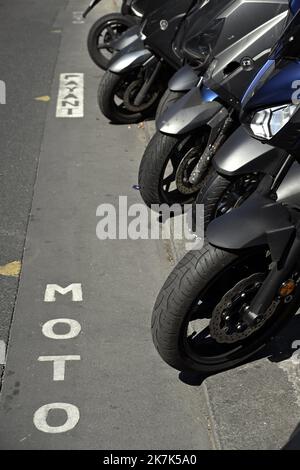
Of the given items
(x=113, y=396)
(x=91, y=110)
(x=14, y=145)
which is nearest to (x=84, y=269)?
(x=113, y=396)

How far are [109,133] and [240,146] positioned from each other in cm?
301

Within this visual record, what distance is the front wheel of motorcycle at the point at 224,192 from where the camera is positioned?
15.4 ft

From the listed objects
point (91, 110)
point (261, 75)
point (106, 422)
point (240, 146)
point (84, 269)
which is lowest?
point (91, 110)

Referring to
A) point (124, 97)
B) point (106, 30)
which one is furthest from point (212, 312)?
point (106, 30)

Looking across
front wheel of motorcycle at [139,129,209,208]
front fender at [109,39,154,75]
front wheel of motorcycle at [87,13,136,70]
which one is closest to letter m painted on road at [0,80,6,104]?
front wheel of motorcycle at [87,13,136,70]

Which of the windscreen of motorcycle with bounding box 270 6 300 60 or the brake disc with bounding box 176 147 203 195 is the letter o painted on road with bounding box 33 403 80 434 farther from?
the brake disc with bounding box 176 147 203 195

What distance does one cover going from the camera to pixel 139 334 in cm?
437

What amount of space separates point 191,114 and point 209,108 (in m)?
0.12

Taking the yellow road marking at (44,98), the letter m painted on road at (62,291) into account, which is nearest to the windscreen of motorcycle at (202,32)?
the letter m painted on road at (62,291)

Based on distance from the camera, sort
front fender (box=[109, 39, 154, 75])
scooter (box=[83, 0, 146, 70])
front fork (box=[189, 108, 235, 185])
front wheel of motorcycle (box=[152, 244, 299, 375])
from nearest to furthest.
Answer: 1. front wheel of motorcycle (box=[152, 244, 299, 375])
2. front fork (box=[189, 108, 235, 185])
3. front fender (box=[109, 39, 154, 75])
4. scooter (box=[83, 0, 146, 70])

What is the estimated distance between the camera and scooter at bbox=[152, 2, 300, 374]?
347 cm

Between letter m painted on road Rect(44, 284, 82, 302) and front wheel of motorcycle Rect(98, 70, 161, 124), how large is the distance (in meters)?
2.57

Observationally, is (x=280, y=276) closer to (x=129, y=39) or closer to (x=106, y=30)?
(x=129, y=39)
